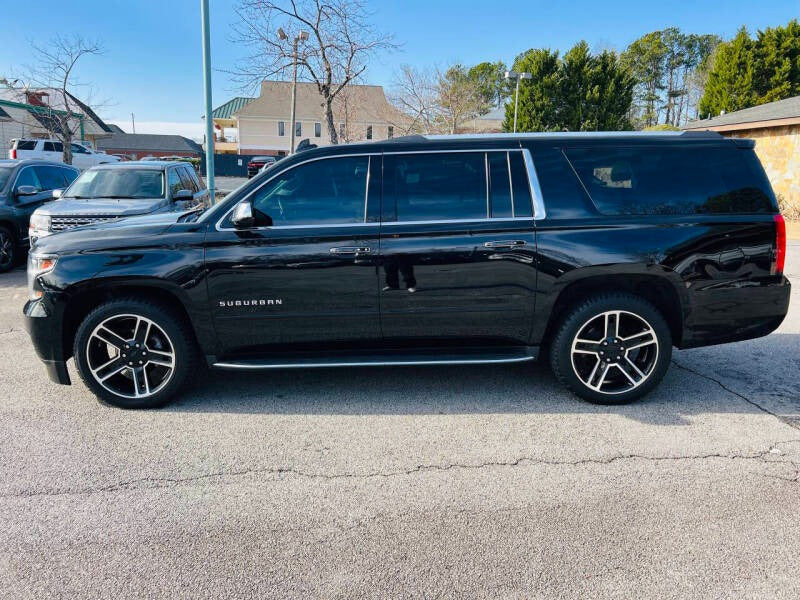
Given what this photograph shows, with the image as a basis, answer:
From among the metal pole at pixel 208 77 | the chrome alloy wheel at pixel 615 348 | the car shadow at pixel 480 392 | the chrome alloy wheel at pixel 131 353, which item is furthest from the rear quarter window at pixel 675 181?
the metal pole at pixel 208 77

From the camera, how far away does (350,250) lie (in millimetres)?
4156

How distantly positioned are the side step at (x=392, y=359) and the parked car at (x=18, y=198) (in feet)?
26.7

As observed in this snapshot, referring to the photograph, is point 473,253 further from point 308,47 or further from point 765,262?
point 308,47

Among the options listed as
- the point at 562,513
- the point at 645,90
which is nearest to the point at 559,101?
the point at 562,513

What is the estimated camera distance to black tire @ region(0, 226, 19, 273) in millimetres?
10078

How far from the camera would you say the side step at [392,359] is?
13.9ft

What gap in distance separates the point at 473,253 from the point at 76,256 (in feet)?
9.37

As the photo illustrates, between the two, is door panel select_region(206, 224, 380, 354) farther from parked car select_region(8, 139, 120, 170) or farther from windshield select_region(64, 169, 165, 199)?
parked car select_region(8, 139, 120, 170)

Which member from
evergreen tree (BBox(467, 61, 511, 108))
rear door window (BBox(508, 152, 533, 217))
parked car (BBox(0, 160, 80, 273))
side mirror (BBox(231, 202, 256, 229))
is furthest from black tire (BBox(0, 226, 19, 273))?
evergreen tree (BBox(467, 61, 511, 108))

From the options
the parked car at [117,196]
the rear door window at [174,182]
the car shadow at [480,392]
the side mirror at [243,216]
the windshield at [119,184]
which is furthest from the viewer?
the rear door window at [174,182]

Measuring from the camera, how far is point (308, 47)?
16.7 meters

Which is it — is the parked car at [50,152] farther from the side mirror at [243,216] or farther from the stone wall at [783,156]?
the stone wall at [783,156]

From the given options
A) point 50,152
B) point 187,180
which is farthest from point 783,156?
point 50,152

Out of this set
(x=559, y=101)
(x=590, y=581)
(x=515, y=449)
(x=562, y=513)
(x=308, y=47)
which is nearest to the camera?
(x=590, y=581)
